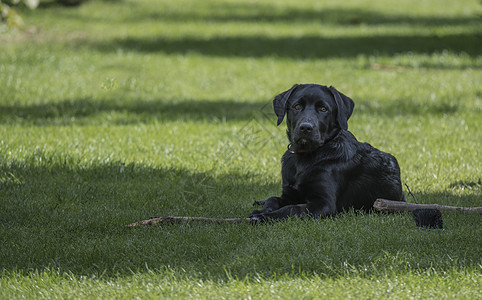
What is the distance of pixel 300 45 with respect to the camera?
20.0 meters

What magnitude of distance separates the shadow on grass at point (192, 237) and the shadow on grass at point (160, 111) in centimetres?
392

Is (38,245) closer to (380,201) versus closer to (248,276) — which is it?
(248,276)

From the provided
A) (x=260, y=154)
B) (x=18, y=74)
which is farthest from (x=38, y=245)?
(x=18, y=74)

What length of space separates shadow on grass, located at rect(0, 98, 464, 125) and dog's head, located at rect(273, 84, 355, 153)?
4.76 metres

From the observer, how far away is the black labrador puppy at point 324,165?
239 inches

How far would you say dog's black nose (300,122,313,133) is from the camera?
598 centimetres

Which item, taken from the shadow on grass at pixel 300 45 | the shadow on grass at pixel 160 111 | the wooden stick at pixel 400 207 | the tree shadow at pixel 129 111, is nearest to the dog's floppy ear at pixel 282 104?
the wooden stick at pixel 400 207

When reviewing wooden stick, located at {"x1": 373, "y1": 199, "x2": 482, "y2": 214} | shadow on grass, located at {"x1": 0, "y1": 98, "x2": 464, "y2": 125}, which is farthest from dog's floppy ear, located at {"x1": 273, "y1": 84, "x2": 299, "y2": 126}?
shadow on grass, located at {"x1": 0, "y1": 98, "x2": 464, "y2": 125}

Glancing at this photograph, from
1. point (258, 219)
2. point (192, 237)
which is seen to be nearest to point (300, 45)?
point (258, 219)

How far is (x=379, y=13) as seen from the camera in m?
26.4

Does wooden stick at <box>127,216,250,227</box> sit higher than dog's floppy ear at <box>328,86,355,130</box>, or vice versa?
dog's floppy ear at <box>328,86,355,130</box>

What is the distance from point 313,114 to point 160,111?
654 cm

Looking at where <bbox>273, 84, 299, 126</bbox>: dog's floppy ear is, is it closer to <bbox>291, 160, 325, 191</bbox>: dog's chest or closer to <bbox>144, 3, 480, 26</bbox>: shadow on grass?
<bbox>291, 160, 325, 191</bbox>: dog's chest

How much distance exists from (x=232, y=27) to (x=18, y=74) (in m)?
9.65
